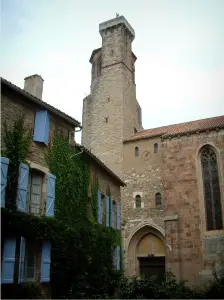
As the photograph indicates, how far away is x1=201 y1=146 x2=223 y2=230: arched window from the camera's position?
63.2ft

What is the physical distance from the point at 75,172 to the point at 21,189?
130 inches

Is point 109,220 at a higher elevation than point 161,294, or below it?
higher

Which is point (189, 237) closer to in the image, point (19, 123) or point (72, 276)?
point (72, 276)

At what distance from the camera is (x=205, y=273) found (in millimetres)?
17938

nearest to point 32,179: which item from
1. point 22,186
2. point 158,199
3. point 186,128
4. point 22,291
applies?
point 22,186

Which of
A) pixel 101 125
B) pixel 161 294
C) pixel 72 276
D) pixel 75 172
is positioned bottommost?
pixel 161 294

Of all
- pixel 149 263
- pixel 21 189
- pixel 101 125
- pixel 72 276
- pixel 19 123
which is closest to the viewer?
Result: pixel 21 189

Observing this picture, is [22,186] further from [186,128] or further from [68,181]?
[186,128]

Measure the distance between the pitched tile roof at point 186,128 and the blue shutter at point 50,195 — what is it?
11689 mm

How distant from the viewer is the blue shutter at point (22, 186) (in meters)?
10.0

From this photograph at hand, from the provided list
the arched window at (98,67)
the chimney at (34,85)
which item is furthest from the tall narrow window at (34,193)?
the arched window at (98,67)

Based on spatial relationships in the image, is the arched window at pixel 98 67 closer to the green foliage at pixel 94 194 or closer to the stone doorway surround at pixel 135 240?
the stone doorway surround at pixel 135 240

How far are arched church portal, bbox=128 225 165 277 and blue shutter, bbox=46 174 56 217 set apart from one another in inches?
510

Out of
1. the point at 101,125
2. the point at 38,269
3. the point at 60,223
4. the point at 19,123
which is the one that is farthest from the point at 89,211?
the point at 101,125
